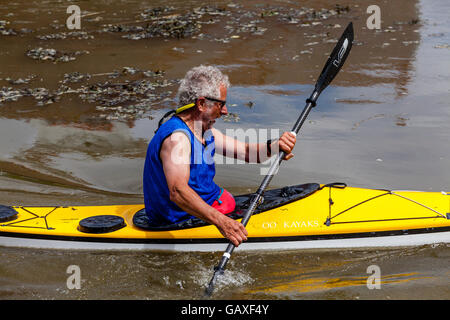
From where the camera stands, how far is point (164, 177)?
13.2 ft

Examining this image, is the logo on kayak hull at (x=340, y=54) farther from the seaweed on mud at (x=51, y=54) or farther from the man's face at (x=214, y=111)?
the seaweed on mud at (x=51, y=54)

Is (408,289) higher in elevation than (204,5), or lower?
lower

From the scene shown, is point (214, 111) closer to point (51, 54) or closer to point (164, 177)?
point (164, 177)

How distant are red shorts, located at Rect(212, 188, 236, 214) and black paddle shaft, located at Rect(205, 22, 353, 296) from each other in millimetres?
211

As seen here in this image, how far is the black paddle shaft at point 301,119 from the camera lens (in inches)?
151

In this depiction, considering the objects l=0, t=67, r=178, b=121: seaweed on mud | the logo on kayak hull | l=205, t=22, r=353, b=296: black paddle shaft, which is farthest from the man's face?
l=0, t=67, r=178, b=121: seaweed on mud

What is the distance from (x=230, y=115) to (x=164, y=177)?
3427 millimetres

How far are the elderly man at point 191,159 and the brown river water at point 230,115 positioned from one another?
0.46 metres

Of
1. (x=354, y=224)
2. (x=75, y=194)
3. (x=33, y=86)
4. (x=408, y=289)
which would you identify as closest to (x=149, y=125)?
(x=75, y=194)

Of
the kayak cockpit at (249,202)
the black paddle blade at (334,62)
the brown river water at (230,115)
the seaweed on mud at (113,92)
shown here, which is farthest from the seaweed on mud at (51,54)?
the kayak cockpit at (249,202)

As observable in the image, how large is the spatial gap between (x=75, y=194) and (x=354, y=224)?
9.09ft

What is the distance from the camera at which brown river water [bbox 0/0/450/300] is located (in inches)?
165
